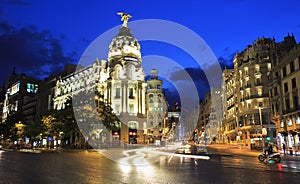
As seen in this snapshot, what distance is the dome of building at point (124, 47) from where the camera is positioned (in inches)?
3455

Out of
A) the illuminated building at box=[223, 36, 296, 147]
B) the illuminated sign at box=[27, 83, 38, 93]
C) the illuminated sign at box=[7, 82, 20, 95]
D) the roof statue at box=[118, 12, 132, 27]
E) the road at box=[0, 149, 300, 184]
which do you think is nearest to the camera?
the road at box=[0, 149, 300, 184]

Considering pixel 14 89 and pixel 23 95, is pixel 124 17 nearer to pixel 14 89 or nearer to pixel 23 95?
pixel 23 95

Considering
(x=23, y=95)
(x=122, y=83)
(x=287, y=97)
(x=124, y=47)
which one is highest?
(x=124, y=47)

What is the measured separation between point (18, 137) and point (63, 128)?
100ft

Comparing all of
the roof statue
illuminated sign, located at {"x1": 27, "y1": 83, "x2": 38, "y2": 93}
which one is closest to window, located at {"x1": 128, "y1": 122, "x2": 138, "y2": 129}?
the roof statue

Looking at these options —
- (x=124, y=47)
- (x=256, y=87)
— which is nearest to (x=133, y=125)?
(x=124, y=47)

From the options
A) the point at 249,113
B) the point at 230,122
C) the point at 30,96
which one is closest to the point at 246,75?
the point at 249,113

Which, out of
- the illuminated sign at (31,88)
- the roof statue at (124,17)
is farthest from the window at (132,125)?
the illuminated sign at (31,88)

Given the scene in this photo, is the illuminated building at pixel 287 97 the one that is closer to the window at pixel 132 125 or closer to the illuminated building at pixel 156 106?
the window at pixel 132 125

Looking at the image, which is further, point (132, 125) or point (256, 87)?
point (132, 125)

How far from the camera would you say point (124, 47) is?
8788 centimetres

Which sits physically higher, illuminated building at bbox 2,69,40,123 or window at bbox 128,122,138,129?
illuminated building at bbox 2,69,40,123

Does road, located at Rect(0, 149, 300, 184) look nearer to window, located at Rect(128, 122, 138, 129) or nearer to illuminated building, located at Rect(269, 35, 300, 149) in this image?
illuminated building, located at Rect(269, 35, 300, 149)

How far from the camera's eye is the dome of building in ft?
288
